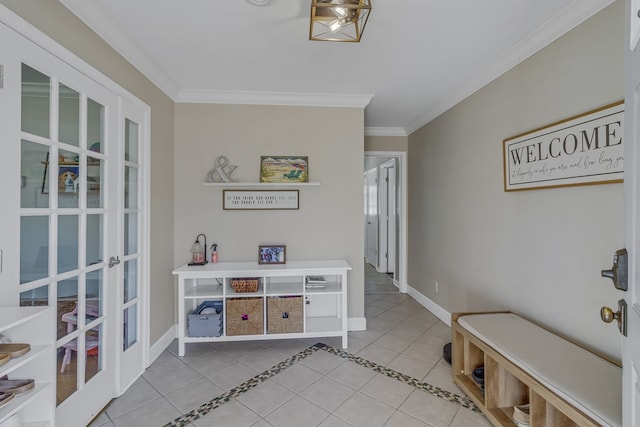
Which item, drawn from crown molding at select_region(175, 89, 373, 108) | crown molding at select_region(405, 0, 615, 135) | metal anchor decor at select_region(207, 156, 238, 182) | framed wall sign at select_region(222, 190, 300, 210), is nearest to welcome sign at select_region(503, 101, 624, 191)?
crown molding at select_region(405, 0, 615, 135)

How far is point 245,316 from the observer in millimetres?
2574

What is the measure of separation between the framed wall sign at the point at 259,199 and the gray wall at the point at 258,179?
55 millimetres

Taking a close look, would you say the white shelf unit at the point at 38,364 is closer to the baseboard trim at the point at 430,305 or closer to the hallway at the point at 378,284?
the baseboard trim at the point at 430,305

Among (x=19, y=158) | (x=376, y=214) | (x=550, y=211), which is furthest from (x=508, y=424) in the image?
(x=376, y=214)

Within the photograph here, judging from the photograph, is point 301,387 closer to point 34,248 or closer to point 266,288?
point 266,288

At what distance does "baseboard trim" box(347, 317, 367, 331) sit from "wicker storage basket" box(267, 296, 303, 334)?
2.16 feet

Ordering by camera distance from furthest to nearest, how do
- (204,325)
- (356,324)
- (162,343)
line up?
(356,324)
(162,343)
(204,325)

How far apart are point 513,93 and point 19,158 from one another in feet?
9.89

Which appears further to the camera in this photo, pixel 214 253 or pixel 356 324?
pixel 356 324

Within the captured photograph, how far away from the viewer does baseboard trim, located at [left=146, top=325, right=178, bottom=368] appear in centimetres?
246

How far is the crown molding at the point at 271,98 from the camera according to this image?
288 cm

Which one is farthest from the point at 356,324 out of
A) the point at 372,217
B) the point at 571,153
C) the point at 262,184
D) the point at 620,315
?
the point at 372,217

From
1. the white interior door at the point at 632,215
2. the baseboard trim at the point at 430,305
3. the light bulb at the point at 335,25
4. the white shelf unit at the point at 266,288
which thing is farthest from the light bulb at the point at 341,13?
the baseboard trim at the point at 430,305

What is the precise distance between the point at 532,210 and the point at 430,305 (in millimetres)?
1929
